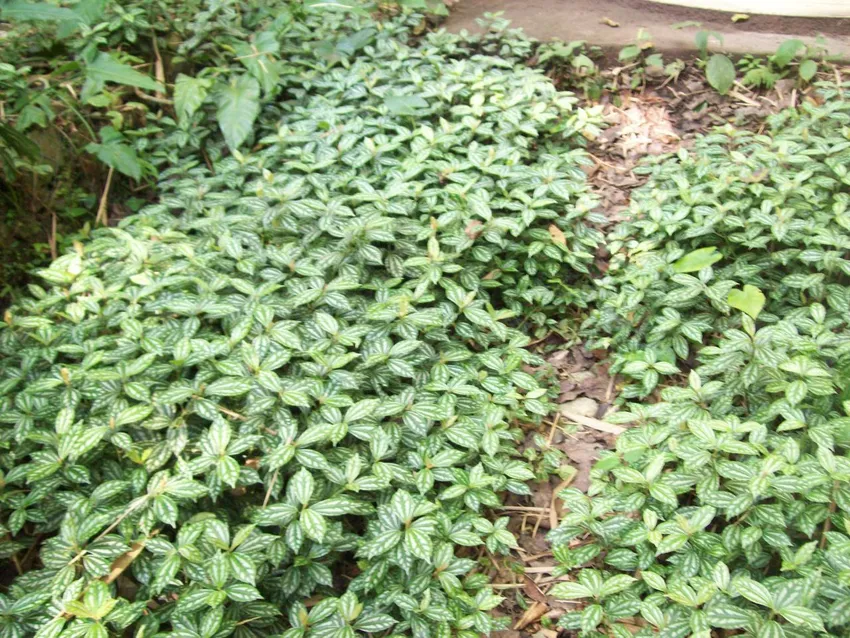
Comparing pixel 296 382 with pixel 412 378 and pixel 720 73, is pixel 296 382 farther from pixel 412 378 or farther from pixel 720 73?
pixel 720 73

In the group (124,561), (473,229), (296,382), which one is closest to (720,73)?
(473,229)

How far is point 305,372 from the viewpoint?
2.57 meters

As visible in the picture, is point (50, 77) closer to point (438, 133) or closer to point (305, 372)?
point (438, 133)

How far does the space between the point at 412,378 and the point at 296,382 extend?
1.69ft

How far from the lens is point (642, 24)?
4969mm

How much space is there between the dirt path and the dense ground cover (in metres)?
1.12

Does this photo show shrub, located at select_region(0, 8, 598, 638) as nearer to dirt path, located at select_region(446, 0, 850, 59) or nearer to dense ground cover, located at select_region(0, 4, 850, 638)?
dense ground cover, located at select_region(0, 4, 850, 638)

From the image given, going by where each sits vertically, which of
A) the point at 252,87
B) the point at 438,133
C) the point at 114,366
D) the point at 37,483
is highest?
the point at 252,87

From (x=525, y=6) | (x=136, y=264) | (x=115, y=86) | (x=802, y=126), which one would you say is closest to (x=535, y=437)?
(x=136, y=264)

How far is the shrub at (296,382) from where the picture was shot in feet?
6.95

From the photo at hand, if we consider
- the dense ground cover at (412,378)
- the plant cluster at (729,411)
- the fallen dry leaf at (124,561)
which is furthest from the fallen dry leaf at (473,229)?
the fallen dry leaf at (124,561)

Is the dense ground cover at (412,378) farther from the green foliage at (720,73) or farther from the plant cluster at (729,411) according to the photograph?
the green foliage at (720,73)

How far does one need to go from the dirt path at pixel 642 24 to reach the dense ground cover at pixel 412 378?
112cm

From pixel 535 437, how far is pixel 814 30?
4124mm
